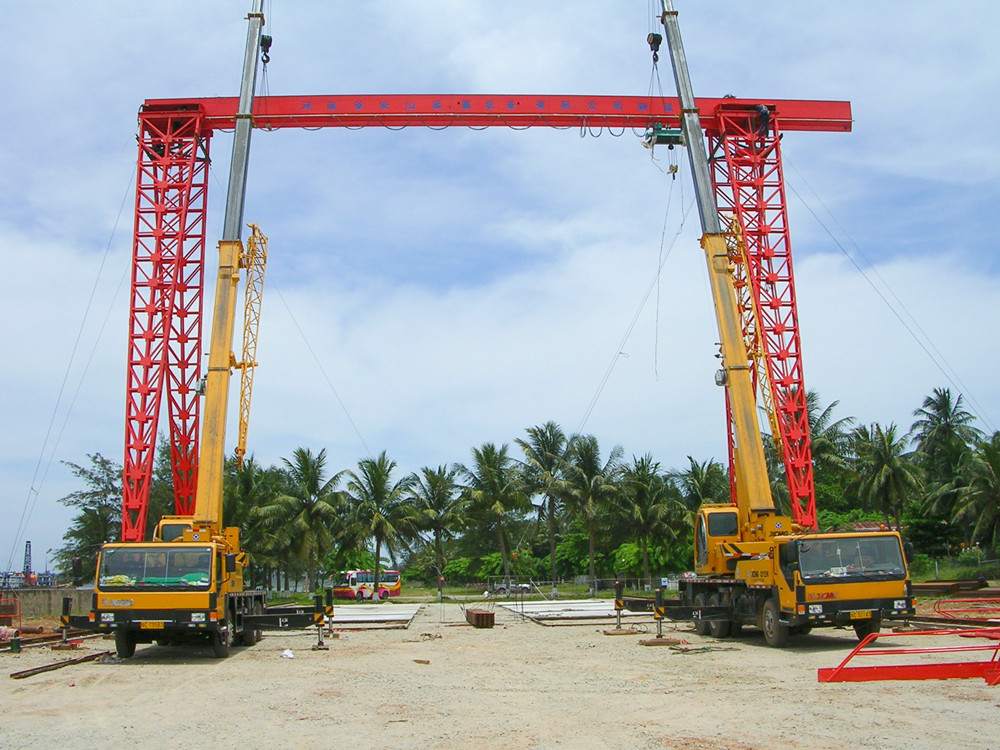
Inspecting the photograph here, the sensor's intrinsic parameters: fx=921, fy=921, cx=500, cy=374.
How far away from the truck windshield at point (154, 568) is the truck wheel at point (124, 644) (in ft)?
3.27

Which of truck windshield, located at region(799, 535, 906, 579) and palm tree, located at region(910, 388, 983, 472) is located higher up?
palm tree, located at region(910, 388, 983, 472)

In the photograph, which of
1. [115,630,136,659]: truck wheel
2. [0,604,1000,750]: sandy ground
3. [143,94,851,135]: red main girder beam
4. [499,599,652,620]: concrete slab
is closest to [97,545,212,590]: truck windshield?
[115,630,136,659]: truck wheel

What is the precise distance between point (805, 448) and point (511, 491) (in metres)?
22.5

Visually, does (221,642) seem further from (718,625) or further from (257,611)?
(718,625)

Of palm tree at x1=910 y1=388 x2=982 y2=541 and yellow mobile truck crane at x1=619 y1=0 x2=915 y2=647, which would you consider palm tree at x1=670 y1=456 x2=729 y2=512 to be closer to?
palm tree at x1=910 y1=388 x2=982 y2=541

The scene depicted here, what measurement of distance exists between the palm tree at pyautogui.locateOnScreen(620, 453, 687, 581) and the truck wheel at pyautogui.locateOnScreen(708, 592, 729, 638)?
26587 millimetres

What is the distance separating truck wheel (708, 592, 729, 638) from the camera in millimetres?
19375

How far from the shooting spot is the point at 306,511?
44844 mm

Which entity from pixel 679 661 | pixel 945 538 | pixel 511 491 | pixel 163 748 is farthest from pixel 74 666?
pixel 945 538

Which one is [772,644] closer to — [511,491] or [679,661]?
[679,661]

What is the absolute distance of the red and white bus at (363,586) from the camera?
51.4 meters

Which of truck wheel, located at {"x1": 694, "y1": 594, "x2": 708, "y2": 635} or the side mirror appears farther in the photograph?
truck wheel, located at {"x1": 694, "y1": 594, "x2": 708, "y2": 635}

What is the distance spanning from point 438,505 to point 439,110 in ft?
90.4

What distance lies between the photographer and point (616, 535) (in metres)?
50.2
